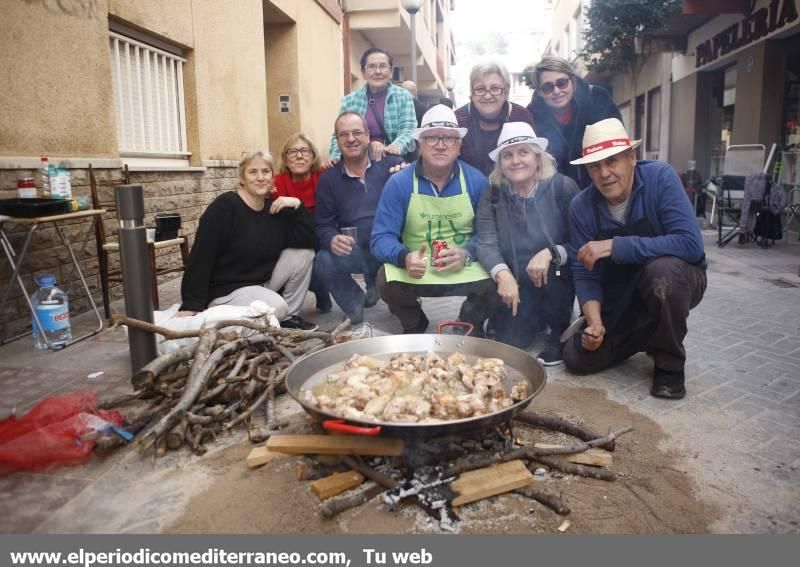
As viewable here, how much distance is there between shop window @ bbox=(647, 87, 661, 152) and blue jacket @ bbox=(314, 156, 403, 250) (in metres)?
16.2

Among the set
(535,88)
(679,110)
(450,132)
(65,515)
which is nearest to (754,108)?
(679,110)

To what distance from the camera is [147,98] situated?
696cm

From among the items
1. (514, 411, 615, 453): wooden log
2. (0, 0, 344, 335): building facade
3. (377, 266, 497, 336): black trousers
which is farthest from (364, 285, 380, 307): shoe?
(514, 411, 615, 453): wooden log

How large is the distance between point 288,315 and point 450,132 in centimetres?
191

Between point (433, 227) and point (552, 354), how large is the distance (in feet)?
4.23

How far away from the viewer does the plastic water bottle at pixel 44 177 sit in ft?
16.2

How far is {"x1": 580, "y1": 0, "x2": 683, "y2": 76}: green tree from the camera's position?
574 inches

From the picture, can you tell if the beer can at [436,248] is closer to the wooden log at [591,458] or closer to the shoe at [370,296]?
the shoe at [370,296]

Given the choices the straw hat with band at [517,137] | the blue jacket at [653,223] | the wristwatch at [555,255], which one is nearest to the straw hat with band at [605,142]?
the blue jacket at [653,223]

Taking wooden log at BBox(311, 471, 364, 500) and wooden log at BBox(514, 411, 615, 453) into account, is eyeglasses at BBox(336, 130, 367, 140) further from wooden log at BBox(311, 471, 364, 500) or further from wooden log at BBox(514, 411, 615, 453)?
wooden log at BBox(311, 471, 364, 500)

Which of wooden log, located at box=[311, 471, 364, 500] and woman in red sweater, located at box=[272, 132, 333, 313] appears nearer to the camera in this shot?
wooden log, located at box=[311, 471, 364, 500]

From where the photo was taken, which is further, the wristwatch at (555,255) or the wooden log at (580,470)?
the wristwatch at (555,255)

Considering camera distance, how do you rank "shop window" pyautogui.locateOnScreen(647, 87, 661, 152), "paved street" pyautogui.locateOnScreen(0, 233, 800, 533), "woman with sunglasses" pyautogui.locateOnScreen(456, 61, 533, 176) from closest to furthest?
"paved street" pyautogui.locateOnScreen(0, 233, 800, 533)
"woman with sunglasses" pyautogui.locateOnScreen(456, 61, 533, 176)
"shop window" pyautogui.locateOnScreen(647, 87, 661, 152)

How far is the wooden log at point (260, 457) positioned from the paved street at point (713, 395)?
608 mm
